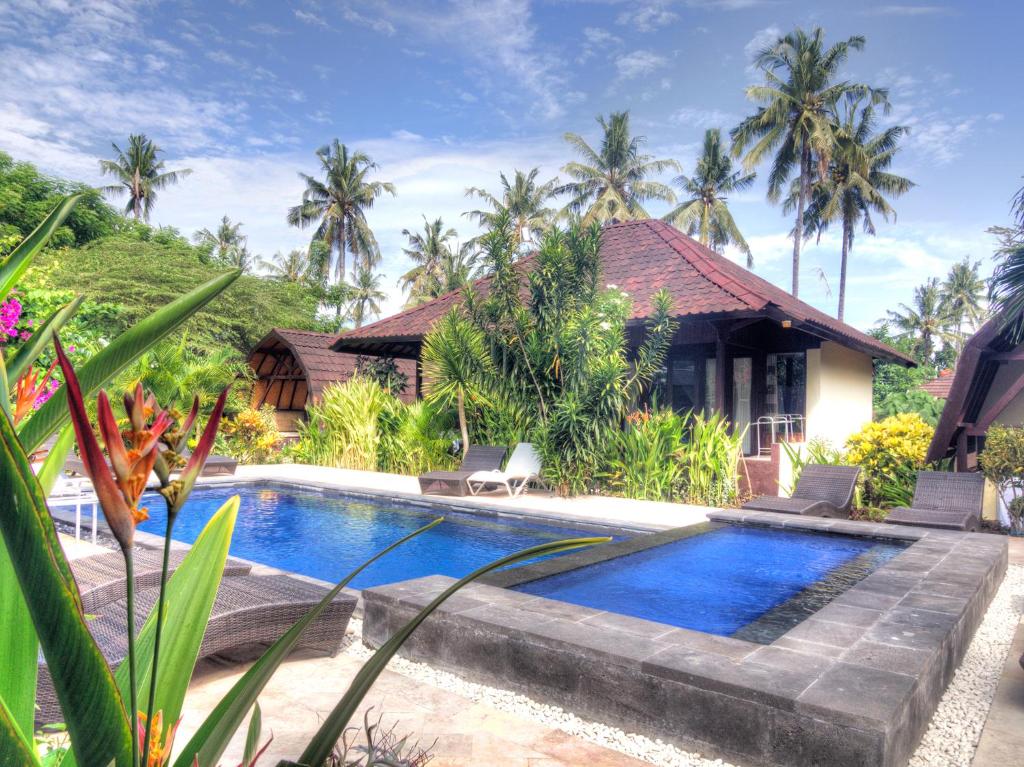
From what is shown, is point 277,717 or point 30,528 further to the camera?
point 277,717

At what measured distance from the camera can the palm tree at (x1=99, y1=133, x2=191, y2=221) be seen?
42.0 meters

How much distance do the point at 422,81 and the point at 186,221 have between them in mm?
37214

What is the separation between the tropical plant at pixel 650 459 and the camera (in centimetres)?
1104

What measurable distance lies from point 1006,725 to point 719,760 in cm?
158

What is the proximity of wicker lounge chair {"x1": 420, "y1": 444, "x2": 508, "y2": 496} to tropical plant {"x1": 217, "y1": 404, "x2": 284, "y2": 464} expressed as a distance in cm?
632

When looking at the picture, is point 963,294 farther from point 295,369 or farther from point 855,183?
point 295,369

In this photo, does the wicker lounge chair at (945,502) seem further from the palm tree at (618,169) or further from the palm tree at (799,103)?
the palm tree at (618,169)

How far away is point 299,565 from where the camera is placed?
26.1 ft

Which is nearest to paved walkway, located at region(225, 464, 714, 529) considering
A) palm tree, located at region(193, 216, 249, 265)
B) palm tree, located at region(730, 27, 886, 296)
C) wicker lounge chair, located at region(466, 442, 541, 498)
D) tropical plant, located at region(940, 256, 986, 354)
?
wicker lounge chair, located at region(466, 442, 541, 498)

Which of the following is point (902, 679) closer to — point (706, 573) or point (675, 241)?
point (706, 573)

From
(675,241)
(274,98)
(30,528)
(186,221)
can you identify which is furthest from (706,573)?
(186,221)

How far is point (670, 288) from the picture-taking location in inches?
520

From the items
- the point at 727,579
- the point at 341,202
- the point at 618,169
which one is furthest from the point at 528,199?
the point at 727,579

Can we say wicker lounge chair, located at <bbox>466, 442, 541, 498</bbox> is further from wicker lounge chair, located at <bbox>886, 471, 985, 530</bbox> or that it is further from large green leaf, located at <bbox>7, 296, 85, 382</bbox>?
large green leaf, located at <bbox>7, 296, 85, 382</bbox>
